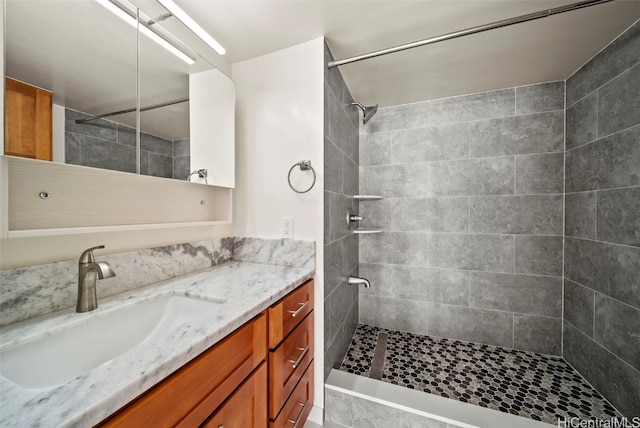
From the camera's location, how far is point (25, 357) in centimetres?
62

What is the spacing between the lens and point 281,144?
55.9 inches

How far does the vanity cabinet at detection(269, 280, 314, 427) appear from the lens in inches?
37.4

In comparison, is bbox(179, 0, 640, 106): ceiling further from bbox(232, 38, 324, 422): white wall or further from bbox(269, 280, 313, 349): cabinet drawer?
bbox(269, 280, 313, 349): cabinet drawer

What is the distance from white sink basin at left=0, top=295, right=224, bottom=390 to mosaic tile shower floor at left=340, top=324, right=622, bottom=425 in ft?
4.05

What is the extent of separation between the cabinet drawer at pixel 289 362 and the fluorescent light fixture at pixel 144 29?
1455mm

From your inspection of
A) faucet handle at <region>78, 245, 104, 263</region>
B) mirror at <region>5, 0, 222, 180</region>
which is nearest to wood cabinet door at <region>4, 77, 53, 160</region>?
mirror at <region>5, 0, 222, 180</region>

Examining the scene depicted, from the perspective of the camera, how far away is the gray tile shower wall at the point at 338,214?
139cm

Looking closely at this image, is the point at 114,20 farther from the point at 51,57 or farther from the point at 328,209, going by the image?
the point at 328,209

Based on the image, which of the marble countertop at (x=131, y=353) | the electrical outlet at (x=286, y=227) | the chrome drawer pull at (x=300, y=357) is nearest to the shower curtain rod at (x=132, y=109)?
the marble countertop at (x=131, y=353)

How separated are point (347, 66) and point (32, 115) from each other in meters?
1.58

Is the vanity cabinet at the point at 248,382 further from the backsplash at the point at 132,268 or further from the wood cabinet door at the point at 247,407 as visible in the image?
the backsplash at the point at 132,268

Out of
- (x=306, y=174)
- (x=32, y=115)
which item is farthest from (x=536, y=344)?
(x=32, y=115)

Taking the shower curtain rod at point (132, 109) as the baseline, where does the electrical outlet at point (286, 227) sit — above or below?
below

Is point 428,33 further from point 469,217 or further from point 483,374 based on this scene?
point 483,374
